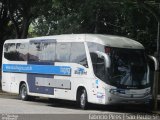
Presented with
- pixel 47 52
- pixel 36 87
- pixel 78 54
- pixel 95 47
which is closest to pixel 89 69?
pixel 95 47

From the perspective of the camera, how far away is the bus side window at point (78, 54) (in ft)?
80.6

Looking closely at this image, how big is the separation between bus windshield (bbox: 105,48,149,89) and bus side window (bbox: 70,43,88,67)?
5.06 ft

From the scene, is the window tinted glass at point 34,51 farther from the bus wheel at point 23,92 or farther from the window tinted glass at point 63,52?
the window tinted glass at point 63,52

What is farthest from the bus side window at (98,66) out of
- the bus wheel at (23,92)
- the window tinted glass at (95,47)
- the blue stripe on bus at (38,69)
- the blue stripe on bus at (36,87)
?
the bus wheel at (23,92)

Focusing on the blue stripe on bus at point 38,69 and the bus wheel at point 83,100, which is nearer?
the bus wheel at point 83,100

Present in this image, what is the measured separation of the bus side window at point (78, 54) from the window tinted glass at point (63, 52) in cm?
38

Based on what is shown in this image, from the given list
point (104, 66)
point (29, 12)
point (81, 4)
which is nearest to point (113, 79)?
point (104, 66)

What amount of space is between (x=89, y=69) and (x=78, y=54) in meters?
1.27

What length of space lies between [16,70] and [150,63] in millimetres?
9330

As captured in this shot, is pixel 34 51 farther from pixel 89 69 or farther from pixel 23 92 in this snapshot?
pixel 89 69

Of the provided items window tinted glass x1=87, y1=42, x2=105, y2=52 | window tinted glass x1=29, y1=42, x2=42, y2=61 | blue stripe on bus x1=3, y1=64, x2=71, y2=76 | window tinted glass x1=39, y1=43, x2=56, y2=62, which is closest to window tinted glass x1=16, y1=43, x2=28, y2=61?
blue stripe on bus x1=3, y1=64, x2=71, y2=76

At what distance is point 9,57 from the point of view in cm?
3198

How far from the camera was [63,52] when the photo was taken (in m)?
26.3

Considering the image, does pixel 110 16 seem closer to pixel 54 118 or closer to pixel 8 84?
pixel 8 84
